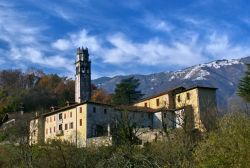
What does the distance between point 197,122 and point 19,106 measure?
1412 inches

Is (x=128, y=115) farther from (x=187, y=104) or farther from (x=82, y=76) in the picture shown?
(x=82, y=76)

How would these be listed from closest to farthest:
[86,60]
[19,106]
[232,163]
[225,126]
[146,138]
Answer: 1. [232,163]
2. [225,126]
3. [146,138]
4. [19,106]
5. [86,60]

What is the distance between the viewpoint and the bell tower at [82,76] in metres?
82.3

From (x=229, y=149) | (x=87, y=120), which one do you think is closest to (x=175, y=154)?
(x=229, y=149)

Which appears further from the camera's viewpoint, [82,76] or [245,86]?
[82,76]

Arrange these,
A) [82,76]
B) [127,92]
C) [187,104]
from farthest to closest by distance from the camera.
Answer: [82,76] → [127,92] → [187,104]

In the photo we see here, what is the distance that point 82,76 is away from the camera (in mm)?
84812

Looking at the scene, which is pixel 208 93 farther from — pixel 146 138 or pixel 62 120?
pixel 62 120

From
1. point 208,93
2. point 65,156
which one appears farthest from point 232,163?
point 208,93

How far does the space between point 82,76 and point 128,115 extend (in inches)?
1334

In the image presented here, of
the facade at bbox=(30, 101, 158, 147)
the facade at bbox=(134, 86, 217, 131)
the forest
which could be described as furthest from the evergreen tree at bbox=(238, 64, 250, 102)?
the facade at bbox=(30, 101, 158, 147)

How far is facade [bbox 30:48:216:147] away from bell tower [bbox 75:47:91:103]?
1521 centimetres

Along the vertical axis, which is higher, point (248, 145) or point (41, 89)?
point (41, 89)

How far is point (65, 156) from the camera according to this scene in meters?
33.8
